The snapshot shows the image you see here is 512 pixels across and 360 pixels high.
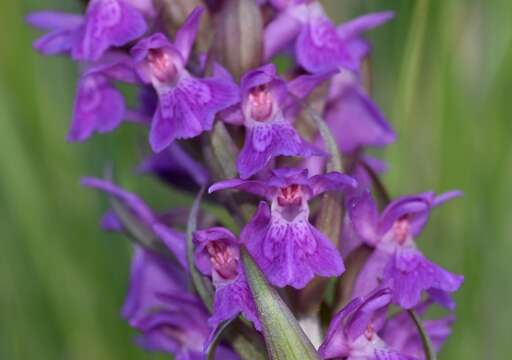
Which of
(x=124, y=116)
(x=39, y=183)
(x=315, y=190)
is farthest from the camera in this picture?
(x=39, y=183)

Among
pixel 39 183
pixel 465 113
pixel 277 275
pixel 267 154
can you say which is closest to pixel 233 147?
pixel 267 154

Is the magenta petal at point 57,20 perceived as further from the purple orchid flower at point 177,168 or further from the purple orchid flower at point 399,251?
the purple orchid flower at point 399,251

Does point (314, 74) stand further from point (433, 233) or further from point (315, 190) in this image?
point (433, 233)

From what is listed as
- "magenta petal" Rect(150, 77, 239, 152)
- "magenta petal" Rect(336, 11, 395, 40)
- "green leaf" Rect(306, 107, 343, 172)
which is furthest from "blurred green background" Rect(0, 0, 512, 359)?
"magenta petal" Rect(150, 77, 239, 152)

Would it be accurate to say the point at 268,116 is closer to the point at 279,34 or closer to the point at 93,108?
the point at 279,34

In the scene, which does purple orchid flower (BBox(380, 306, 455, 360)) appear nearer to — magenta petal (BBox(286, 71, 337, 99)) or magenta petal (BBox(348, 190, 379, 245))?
magenta petal (BBox(348, 190, 379, 245))
